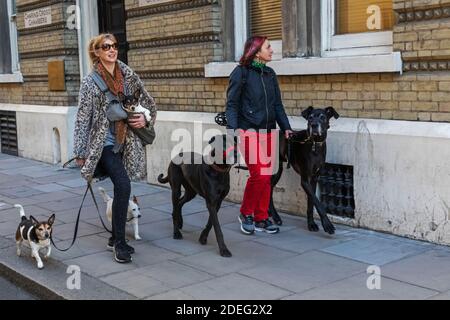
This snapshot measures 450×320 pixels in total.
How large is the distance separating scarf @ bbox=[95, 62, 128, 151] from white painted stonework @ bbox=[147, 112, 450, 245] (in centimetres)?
229

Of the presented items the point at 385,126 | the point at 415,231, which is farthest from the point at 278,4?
the point at 415,231

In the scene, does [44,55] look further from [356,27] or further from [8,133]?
[356,27]

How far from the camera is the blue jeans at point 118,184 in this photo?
5594mm

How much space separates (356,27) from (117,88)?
8.96 ft

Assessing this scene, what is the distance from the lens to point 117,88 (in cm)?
567

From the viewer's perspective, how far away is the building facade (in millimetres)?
5852

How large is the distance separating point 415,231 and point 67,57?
7.58 m

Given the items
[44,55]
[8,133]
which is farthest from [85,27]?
[8,133]

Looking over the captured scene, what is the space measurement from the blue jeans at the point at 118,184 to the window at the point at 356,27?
2768 millimetres

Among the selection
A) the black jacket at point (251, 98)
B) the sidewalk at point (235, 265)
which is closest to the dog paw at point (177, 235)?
the sidewalk at point (235, 265)

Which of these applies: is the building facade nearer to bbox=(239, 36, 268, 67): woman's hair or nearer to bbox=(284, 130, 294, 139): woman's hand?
bbox=(284, 130, 294, 139): woman's hand

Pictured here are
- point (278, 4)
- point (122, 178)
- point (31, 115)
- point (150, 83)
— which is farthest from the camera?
Result: point (31, 115)

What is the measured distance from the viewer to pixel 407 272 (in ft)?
17.0
